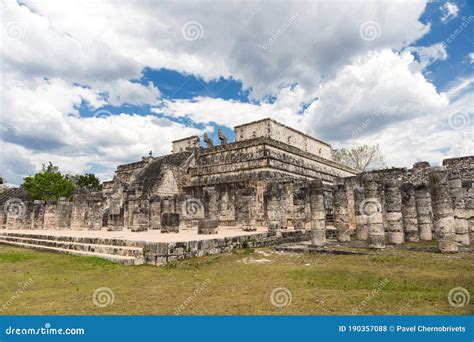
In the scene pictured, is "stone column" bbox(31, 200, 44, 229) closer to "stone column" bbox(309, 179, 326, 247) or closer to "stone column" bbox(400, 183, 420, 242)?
"stone column" bbox(309, 179, 326, 247)

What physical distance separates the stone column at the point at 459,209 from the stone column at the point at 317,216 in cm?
420

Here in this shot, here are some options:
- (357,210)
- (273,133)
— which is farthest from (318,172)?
(357,210)

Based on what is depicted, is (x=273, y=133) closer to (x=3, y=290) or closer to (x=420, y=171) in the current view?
(x=420, y=171)

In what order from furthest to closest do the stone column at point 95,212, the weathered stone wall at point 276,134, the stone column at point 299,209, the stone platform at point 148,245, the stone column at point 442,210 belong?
the weathered stone wall at point 276,134
the stone column at point 95,212
the stone column at point 299,209
the stone column at point 442,210
the stone platform at point 148,245

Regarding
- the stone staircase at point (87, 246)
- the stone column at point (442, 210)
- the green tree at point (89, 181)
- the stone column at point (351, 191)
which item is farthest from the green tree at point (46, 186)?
the stone column at point (442, 210)

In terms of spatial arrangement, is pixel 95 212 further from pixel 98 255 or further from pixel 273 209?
pixel 273 209

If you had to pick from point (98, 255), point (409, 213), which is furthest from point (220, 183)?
point (98, 255)

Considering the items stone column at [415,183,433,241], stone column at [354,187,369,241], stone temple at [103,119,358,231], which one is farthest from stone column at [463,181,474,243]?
stone temple at [103,119,358,231]

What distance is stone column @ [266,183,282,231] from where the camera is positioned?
41.4 feet

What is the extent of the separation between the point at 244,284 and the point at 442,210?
7.24 metres

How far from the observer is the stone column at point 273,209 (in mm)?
12633

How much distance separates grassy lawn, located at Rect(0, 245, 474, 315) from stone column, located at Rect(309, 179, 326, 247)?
205 cm

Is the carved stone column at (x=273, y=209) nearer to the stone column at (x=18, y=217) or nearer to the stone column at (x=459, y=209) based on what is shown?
the stone column at (x=459, y=209)

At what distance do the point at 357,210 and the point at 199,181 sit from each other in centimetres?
1293
